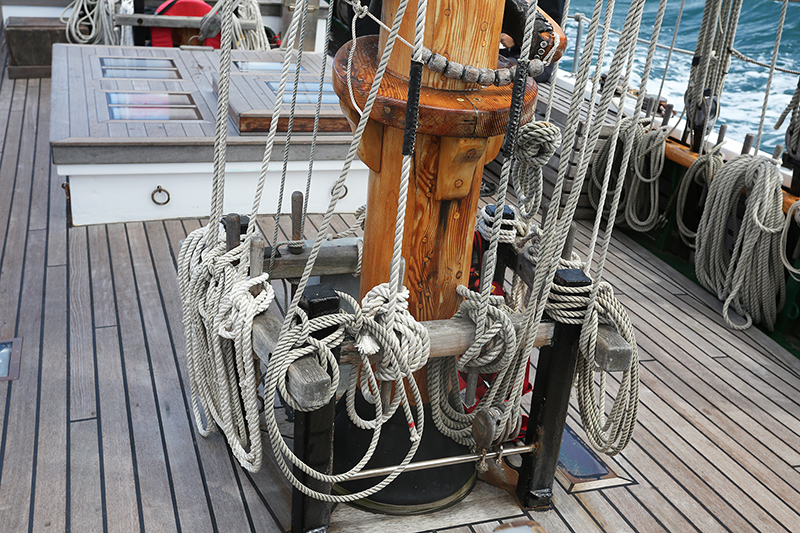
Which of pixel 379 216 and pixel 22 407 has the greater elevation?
pixel 379 216

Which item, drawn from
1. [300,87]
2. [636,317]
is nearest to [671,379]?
[636,317]

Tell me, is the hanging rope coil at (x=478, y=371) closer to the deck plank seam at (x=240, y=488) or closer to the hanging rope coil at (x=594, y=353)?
the hanging rope coil at (x=594, y=353)

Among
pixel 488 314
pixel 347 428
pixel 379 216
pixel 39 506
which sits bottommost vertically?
pixel 39 506

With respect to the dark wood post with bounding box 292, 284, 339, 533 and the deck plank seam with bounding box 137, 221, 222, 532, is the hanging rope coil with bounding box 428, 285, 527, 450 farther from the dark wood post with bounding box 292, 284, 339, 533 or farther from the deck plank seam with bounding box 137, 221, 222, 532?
the deck plank seam with bounding box 137, 221, 222, 532

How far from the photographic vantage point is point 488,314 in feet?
5.33

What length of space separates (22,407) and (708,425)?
2160 mm

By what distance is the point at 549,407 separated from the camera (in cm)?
177

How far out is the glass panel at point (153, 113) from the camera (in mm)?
3625

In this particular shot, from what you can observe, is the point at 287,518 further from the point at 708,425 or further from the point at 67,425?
the point at 708,425

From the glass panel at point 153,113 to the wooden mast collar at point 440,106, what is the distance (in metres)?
2.36

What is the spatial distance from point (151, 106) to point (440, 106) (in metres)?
2.81

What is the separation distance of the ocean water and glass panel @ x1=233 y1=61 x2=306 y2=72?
438 cm

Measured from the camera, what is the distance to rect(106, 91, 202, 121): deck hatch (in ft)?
12.0

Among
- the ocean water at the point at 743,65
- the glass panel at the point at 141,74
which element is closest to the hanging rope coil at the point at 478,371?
the glass panel at the point at 141,74
